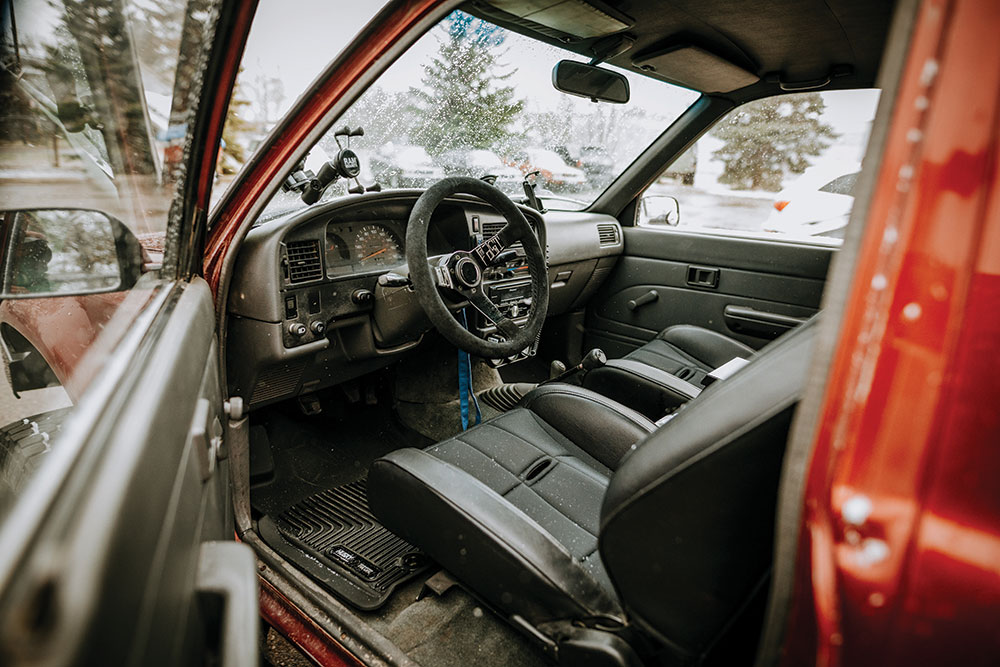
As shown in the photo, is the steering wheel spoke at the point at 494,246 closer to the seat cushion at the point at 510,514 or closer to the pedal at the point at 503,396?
the seat cushion at the point at 510,514

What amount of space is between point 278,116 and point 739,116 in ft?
→ 7.70

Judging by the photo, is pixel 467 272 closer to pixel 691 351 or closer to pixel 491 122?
pixel 491 122

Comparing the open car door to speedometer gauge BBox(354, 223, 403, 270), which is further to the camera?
speedometer gauge BBox(354, 223, 403, 270)

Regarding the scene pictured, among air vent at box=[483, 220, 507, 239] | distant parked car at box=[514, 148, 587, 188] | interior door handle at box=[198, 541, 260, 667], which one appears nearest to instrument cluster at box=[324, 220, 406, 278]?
air vent at box=[483, 220, 507, 239]

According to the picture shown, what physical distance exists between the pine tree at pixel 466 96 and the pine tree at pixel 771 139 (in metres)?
1.10

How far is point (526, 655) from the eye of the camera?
1.52 m

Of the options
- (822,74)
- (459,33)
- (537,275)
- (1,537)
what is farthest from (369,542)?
(822,74)

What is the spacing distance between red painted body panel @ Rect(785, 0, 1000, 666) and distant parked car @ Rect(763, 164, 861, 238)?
7.65 ft

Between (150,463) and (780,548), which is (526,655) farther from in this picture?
(150,463)

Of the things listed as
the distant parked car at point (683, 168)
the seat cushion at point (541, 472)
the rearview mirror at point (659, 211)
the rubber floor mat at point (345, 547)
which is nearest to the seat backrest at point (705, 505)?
the seat cushion at point (541, 472)

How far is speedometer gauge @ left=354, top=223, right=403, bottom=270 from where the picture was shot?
223 cm

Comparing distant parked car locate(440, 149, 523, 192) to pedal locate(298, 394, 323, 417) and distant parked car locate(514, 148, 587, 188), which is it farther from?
pedal locate(298, 394, 323, 417)

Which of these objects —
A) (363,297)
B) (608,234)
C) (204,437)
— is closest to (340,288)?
(363,297)

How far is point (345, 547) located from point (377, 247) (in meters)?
1.11
